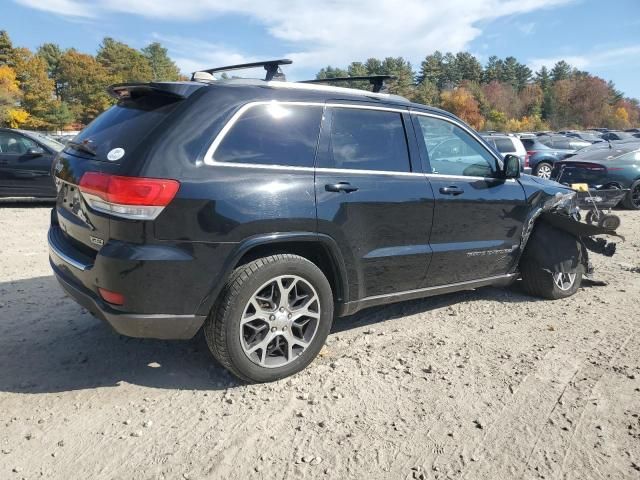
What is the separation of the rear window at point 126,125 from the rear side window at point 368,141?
3.55 feet

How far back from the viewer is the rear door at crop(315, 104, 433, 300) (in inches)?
132

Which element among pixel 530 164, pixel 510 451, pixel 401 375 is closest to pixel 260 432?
pixel 401 375

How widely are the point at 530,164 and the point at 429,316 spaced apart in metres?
15.3

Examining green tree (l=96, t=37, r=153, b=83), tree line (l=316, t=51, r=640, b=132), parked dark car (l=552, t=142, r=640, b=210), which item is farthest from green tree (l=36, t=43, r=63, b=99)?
parked dark car (l=552, t=142, r=640, b=210)

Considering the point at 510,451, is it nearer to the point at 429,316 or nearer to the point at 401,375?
the point at 401,375

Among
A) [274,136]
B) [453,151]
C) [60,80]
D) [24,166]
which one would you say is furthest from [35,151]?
→ [60,80]

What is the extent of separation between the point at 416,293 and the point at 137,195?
89.4 inches

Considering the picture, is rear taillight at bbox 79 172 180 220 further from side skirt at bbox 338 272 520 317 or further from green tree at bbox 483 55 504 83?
green tree at bbox 483 55 504 83

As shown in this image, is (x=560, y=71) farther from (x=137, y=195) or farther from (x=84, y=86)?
(x=137, y=195)

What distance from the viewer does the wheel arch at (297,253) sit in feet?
9.59

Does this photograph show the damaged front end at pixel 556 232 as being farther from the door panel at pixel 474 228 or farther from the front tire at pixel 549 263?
the door panel at pixel 474 228

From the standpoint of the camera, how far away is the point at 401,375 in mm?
3369

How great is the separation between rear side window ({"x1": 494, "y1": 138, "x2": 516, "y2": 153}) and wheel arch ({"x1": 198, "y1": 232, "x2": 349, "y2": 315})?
13.6 metres

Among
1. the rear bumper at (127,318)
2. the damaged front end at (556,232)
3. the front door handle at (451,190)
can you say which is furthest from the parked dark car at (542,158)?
the rear bumper at (127,318)
